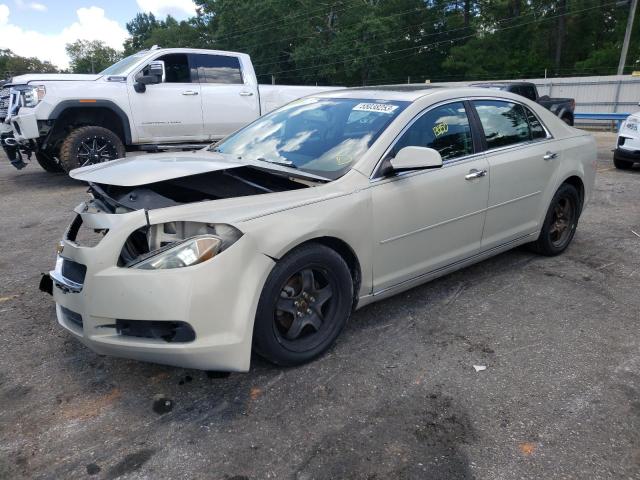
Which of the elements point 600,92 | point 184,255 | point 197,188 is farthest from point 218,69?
point 600,92

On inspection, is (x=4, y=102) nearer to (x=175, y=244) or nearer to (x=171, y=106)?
(x=171, y=106)

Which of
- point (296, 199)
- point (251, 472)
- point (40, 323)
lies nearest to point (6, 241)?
point (40, 323)

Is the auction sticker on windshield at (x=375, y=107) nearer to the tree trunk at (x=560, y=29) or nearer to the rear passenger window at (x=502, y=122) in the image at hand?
the rear passenger window at (x=502, y=122)

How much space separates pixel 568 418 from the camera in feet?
8.62

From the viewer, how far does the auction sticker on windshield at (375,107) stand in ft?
11.9

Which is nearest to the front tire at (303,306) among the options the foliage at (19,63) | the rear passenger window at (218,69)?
the rear passenger window at (218,69)

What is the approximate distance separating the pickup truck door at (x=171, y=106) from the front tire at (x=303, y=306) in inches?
270

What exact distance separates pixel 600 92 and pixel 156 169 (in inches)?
1053

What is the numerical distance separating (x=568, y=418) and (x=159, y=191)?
2.54 meters

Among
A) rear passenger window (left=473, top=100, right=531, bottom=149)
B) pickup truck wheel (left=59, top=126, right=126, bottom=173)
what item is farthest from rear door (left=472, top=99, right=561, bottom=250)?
pickup truck wheel (left=59, top=126, right=126, bottom=173)

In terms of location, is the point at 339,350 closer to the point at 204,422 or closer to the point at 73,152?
the point at 204,422

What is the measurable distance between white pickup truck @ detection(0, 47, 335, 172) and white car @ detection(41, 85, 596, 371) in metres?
3.68

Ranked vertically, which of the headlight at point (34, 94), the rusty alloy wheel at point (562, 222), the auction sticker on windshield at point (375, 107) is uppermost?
the auction sticker on windshield at point (375, 107)

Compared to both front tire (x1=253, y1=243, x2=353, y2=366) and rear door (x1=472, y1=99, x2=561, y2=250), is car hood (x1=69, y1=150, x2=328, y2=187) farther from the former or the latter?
rear door (x1=472, y1=99, x2=561, y2=250)
